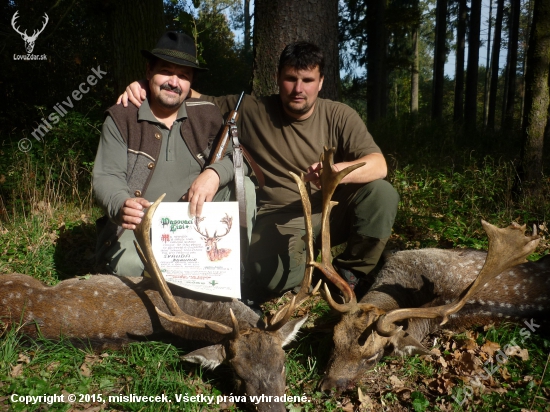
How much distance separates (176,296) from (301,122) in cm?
203

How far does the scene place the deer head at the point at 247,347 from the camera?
3.02m

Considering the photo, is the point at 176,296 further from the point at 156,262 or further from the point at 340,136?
the point at 340,136

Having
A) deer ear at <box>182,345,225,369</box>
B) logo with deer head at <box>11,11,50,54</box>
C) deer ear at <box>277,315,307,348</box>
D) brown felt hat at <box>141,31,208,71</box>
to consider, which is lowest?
deer ear at <box>182,345,225,369</box>

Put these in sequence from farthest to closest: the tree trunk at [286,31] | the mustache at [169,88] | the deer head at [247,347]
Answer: the tree trunk at [286,31]
the mustache at [169,88]
the deer head at [247,347]

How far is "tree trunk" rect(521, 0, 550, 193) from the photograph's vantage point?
226 inches

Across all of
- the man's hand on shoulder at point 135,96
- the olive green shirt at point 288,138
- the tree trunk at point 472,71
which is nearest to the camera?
the man's hand on shoulder at point 135,96

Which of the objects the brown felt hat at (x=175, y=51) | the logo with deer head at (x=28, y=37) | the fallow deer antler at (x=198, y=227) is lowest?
the fallow deer antler at (x=198, y=227)

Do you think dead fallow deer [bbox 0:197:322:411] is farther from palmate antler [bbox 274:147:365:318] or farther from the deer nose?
the deer nose

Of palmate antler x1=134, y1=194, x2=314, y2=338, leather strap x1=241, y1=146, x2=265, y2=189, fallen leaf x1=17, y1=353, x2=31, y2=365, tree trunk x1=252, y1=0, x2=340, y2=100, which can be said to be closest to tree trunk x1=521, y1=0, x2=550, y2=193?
tree trunk x1=252, y1=0, x2=340, y2=100

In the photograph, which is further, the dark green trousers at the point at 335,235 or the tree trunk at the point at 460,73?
the tree trunk at the point at 460,73

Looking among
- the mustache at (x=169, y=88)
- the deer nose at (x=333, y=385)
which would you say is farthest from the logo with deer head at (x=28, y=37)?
the deer nose at (x=333, y=385)

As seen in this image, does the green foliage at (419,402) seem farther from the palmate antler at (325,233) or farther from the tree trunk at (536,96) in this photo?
the tree trunk at (536,96)

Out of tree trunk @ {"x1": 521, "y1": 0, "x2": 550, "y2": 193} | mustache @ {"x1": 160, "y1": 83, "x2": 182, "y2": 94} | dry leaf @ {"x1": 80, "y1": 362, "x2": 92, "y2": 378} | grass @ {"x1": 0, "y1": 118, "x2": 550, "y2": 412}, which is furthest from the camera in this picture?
tree trunk @ {"x1": 521, "y1": 0, "x2": 550, "y2": 193}

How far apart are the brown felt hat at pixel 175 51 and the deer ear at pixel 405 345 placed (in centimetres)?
291
